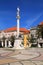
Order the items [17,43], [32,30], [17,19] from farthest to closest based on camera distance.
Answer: [32,30] < [17,19] < [17,43]

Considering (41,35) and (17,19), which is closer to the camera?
(17,19)

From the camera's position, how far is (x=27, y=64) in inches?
667

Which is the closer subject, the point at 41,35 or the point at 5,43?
the point at 41,35

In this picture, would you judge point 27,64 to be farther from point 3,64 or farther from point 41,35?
point 41,35

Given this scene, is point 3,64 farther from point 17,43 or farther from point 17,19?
point 17,19

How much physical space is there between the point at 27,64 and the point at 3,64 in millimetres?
→ 2308

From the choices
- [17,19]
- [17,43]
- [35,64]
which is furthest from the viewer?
[17,19]

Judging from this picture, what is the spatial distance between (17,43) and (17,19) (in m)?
7.50

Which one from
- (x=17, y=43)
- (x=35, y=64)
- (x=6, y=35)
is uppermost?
(x=6, y=35)

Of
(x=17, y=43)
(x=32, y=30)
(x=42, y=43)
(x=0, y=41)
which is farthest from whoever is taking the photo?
(x=0, y=41)

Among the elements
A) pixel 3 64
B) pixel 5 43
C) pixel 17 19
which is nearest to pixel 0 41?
pixel 5 43

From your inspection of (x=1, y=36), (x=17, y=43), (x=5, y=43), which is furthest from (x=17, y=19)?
(x=1, y=36)

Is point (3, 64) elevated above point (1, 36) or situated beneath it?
situated beneath

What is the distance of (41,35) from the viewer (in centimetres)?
5756
